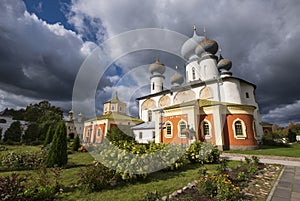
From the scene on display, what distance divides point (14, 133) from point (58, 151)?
2755 centimetres

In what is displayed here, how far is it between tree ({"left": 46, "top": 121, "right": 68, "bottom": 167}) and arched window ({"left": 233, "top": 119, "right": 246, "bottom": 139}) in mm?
14273

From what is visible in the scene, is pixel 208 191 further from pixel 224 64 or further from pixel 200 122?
pixel 224 64

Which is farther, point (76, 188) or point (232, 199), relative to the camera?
point (76, 188)

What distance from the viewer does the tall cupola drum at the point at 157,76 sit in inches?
1276

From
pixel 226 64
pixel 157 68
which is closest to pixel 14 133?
pixel 157 68

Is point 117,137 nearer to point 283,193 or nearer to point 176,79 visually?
point 283,193

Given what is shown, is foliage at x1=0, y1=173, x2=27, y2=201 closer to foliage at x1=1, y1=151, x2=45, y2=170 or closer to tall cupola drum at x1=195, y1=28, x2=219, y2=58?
foliage at x1=1, y1=151, x2=45, y2=170

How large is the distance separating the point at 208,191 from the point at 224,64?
21.2 meters

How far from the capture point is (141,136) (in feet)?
78.8

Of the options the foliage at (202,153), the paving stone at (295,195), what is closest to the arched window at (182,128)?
the foliage at (202,153)

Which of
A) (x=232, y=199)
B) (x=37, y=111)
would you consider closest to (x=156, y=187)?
(x=232, y=199)

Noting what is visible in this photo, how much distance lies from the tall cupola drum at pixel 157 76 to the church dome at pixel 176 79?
3011mm

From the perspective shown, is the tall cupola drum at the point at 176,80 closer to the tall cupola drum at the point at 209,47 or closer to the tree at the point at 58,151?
the tall cupola drum at the point at 209,47

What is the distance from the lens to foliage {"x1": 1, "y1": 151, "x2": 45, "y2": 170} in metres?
7.76
